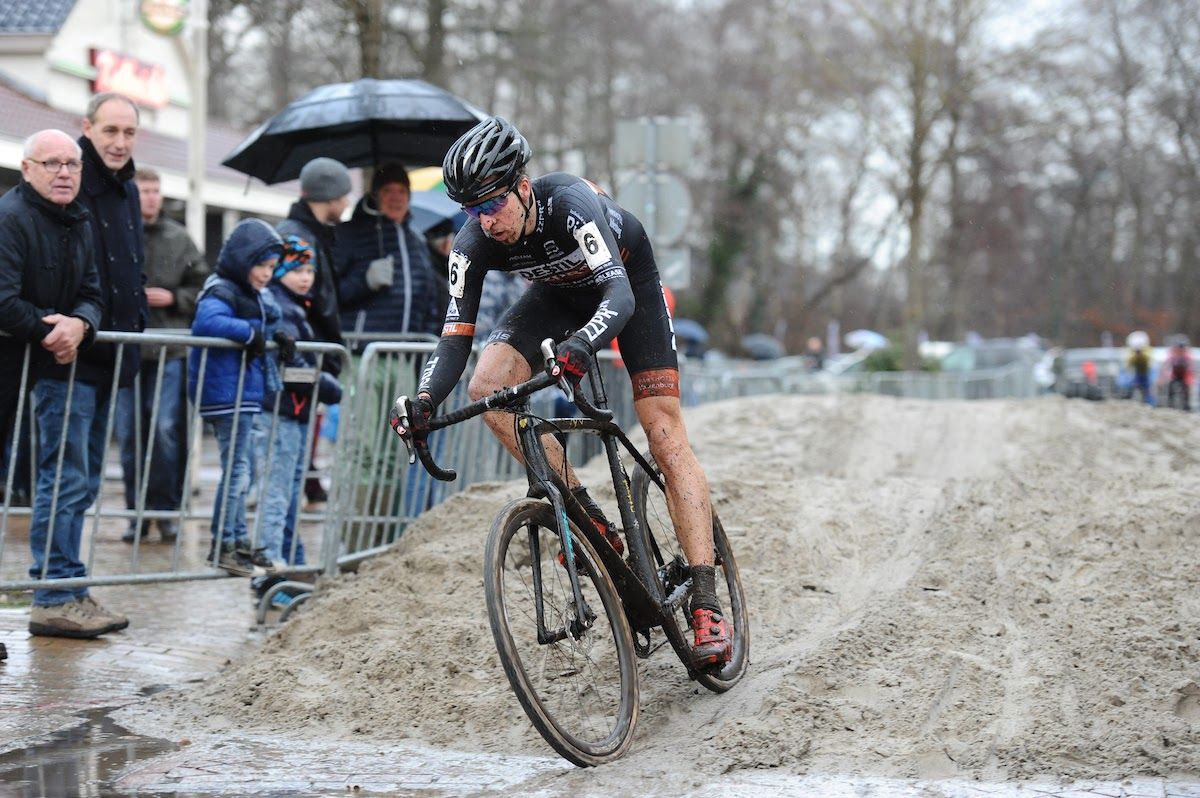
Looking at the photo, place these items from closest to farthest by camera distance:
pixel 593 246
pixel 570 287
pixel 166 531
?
pixel 593 246 < pixel 570 287 < pixel 166 531

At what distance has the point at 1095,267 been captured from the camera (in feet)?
209

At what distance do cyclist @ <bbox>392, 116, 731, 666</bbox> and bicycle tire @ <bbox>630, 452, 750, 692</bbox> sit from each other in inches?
4.3

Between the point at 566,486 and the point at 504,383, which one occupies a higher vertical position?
the point at 504,383

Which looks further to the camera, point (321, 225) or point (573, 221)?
point (321, 225)

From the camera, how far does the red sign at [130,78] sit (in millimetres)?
22609

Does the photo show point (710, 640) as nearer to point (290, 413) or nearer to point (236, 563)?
point (236, 563)

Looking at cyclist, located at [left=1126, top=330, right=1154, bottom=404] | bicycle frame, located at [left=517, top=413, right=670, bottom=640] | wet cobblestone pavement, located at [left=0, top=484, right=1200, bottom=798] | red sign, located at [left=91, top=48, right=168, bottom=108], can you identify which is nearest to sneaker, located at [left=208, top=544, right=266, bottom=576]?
wet cobblestone pavement, located at [left=0, top=484, right=1200, bottom=798]

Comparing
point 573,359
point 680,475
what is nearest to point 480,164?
point 573,359

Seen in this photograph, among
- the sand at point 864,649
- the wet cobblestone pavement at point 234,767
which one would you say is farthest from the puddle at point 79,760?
the sand at point 864,649

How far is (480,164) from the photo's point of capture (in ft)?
15.4

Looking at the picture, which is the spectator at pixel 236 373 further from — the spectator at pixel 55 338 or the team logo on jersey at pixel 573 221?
the team logo on jersey at pixel 573 221

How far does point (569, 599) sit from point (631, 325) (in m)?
1.20

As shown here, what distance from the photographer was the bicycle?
4.48 m

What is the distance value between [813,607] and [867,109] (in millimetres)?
24347
